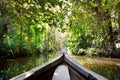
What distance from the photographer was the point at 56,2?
16.0ft

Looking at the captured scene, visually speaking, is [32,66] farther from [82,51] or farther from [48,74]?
[82,51]

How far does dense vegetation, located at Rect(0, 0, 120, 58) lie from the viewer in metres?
5.16

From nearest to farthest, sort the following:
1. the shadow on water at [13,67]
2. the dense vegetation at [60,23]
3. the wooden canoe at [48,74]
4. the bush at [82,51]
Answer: the wooden canoe at [48,74] < the dense vegetation at [60,23] < the shadow on water at [13,67] < the bush at [82,51]

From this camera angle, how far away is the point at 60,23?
18.3 feet

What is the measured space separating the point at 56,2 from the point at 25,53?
17148mm

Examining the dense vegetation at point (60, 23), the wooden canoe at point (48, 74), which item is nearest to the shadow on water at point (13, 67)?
the dense vegetation at point (60, 23)

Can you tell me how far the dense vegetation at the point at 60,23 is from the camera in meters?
5.16

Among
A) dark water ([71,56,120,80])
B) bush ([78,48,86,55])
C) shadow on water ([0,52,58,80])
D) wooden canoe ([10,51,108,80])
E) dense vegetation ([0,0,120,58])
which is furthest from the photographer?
bush ([78,48,86,55])

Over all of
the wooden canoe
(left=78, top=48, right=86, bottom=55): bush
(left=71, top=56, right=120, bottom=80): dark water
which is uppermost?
the wooden canoe

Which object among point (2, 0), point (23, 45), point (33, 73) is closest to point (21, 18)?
point (2, 0)

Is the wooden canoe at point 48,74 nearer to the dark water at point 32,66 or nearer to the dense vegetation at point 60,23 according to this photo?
the dense vegetation at point 60,23

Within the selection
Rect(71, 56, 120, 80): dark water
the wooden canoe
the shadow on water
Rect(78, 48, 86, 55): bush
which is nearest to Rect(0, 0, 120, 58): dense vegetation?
Rect(78, 48, 86, 55): bush

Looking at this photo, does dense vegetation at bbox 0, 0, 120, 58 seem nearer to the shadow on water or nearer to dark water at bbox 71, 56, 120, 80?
→ the shadow on water

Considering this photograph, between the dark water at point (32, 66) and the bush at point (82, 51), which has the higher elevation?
the dark water at point (32, 66)
